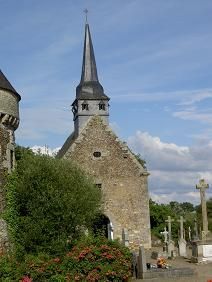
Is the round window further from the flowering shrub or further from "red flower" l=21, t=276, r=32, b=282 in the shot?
"red flower" l=21, t=276, r=32, b=282

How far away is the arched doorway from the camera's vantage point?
3466 cm

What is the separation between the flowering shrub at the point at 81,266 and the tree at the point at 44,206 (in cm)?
292

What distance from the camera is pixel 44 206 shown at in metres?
24.2

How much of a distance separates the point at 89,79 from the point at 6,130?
20.8 metres

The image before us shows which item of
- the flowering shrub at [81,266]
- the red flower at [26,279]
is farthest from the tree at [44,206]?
the red flower at [26,279]

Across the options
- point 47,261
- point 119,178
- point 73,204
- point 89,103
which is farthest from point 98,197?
point 89,103

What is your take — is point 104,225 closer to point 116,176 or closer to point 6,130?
point 116,176

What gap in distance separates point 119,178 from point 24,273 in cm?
1621

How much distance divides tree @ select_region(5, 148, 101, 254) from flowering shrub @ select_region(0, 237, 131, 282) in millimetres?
2918

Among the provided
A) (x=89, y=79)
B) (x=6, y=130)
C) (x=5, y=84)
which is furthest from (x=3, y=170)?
(x=89, y=79)

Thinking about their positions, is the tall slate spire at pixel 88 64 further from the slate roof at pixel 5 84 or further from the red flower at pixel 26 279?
the red flower at pixel 26 279

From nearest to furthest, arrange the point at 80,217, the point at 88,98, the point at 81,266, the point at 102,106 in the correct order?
the point at 81,266
the point at 80,217
the point at 88,98
the point at 102,106

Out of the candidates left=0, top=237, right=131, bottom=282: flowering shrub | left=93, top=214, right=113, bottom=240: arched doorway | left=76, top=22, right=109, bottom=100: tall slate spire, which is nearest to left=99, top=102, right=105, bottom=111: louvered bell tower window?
left=76, top=22, right=109, bottom=100: tall slate spire

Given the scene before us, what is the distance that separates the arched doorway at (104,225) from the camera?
34.7 meters
